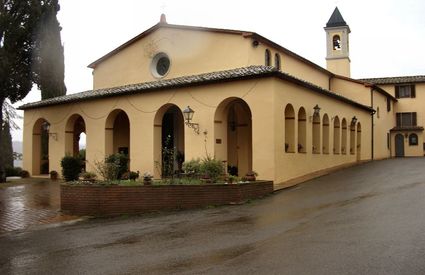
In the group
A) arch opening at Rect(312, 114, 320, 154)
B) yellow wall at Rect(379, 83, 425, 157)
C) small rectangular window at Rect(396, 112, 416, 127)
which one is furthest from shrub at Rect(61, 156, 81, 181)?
small rectangular window at Rect(396, 112, 416, 127)

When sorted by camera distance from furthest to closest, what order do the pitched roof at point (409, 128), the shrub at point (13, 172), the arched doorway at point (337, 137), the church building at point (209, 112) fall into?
the pitched roof at point (409, 128), the shrub at point (13, 172), the arched doorway at point (337, 137), the church building at point (209, 112)

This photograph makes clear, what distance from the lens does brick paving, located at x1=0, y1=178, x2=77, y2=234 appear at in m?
12.6

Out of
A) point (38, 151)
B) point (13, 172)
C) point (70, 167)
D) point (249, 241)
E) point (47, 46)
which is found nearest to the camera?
point (249, 241)

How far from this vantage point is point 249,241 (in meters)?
8.55

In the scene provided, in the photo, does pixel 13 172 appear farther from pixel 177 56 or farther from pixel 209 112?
pixel 209 112

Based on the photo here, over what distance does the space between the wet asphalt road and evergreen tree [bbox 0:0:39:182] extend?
13.2 m

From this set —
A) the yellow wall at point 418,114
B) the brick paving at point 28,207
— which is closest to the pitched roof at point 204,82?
the brick paving at point 28,207

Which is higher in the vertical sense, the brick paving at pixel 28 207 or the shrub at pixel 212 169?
the shrub at pixel 212 169

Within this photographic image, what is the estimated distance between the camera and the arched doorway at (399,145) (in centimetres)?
4103

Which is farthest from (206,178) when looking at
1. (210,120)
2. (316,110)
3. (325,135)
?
Result: (325,135)

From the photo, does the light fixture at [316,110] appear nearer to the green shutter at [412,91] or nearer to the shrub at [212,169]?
the shrub at [212,169]

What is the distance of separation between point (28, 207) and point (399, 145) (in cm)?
3489

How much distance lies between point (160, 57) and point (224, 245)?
58.3 feet

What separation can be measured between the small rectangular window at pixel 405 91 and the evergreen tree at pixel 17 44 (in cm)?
3200
